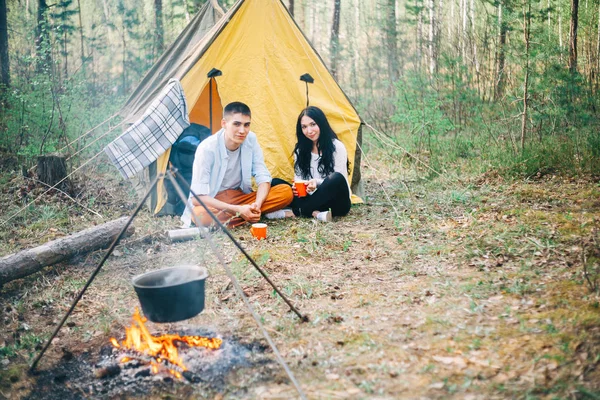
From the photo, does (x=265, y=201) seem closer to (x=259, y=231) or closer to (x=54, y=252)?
(x=259, y=231)

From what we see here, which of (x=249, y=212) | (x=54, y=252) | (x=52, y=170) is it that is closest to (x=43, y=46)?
(x=52, y=170)

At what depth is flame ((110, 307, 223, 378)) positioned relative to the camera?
242 cm

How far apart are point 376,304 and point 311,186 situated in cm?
207

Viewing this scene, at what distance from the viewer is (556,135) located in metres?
6.33

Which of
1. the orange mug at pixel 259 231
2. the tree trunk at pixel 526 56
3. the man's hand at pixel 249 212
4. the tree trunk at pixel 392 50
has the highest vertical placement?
the tree trunk at pixel 392 50

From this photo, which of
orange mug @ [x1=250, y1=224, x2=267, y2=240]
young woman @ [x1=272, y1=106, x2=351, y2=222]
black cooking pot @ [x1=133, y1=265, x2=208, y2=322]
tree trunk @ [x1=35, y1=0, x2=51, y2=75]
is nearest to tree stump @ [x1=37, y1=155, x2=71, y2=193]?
tree trunk @ [x1=35, y1=0, x2=51, y2=75]

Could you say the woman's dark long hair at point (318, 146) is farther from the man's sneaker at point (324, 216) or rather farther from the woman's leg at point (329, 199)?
the man's sneaker at point (324, 216)

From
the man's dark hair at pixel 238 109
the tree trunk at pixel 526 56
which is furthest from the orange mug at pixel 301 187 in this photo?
the tree trunk at pixel 526 56

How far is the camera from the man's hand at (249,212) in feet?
14.7

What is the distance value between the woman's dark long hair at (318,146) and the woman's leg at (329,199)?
0.26 metres

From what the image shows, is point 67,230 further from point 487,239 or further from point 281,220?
point 487,239

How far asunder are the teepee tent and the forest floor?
1010 mm

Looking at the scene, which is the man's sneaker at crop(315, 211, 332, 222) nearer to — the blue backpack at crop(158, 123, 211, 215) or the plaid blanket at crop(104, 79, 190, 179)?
the blue backpack at crop(158, 123, 211, 215)

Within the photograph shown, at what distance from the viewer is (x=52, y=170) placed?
5.39 meters
